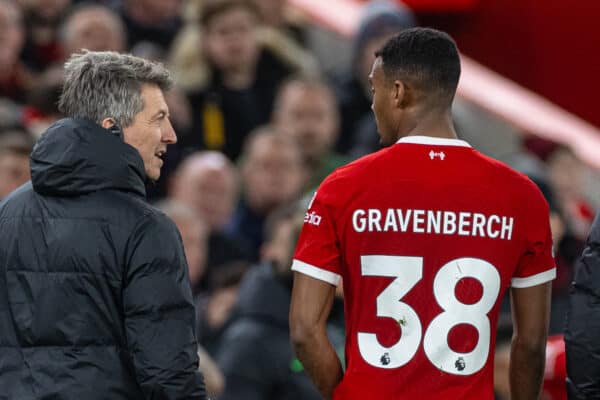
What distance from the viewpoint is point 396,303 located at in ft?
12.8

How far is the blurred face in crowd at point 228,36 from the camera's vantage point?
858cm

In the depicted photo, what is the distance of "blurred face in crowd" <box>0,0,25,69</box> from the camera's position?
7.53m

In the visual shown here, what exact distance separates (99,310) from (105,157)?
436 mm

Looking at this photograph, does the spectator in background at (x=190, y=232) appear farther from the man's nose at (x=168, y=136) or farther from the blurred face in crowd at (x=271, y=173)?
the man's nose at (x=168, y=136)

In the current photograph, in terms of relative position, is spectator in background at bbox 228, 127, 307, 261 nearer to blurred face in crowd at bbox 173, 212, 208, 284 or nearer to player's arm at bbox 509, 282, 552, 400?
blurred face in crowd at bbox 173, 212, 208, 284

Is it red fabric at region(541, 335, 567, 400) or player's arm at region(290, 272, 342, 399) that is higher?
player's arm at region(290, 272, 342, 399)

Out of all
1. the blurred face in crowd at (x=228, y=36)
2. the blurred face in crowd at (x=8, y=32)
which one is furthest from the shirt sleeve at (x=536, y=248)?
the blurred face in crowd at (x=228, y=36)

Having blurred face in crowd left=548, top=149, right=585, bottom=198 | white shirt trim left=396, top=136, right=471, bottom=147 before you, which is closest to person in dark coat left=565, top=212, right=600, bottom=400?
white shirt trim left=396, top=136, right=471, bottom=147

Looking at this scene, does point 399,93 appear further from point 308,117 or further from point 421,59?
point 308,117

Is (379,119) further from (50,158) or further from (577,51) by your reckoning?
(577,51)

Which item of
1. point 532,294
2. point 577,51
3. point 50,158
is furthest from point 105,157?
point 577,51

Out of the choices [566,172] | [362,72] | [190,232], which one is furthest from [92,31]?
[566,172]

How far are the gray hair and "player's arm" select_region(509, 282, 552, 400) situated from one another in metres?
1.28

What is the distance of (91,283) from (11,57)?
13.2 feet
